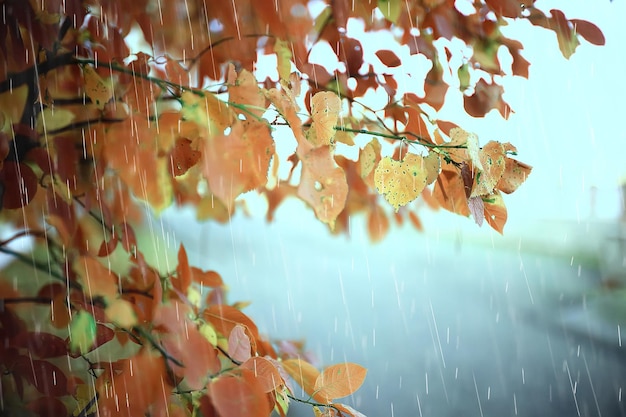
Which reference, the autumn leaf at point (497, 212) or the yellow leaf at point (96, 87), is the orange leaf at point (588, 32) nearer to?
the autumn leaf at point (497, 212)

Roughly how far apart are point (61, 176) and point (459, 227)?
3.84 metres

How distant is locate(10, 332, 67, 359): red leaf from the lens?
28.1 inches

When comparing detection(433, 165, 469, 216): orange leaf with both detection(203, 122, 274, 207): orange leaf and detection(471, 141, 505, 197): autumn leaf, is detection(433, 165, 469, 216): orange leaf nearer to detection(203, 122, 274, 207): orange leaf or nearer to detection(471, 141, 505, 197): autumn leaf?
detection(471, 141, 505, 197): autumn leaf

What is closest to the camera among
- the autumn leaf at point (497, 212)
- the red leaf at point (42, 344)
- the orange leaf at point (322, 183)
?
the orange leaf at point (322, 183)

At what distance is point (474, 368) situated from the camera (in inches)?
110

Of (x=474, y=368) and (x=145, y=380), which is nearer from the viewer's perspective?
(x=145, y=380)

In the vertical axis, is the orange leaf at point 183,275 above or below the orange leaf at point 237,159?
below

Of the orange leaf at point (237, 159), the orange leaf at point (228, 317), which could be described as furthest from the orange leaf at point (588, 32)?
the orange leaf at point (228, 317)

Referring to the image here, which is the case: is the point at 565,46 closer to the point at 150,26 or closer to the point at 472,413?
the point at 150,26

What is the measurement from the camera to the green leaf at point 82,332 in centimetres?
64

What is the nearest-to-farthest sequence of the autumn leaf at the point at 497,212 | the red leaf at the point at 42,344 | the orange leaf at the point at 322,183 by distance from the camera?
the orange leaf at the point at 322,183 < the autumn leaf at the point at 497,212 < the red leaf at the point at 42,344

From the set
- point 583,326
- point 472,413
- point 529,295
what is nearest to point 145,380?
point 472,413

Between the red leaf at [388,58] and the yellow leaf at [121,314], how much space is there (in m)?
0.45

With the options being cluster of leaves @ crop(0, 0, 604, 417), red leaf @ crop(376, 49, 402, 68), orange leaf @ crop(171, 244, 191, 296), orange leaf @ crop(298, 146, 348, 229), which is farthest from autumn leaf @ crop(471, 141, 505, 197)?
orange leaf @ crop(171, 244, 191, 296)
